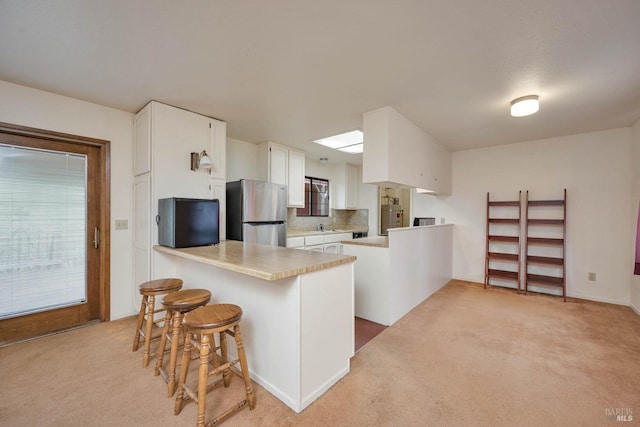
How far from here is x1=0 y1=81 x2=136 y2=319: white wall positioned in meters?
2.53

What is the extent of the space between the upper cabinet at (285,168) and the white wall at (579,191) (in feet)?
10.2

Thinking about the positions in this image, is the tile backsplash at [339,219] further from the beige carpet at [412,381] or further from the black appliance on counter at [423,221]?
the beige carpet at [412,381]

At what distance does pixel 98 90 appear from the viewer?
2453 mm

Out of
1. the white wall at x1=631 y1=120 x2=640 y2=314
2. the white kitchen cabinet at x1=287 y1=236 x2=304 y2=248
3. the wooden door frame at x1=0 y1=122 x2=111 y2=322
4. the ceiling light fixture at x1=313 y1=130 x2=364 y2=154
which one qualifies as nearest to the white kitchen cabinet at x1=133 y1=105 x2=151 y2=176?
the wooden door frame at x1=0 y1=122 x2=111 y2=322

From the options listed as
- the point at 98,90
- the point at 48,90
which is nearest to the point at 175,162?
the point at 98,90

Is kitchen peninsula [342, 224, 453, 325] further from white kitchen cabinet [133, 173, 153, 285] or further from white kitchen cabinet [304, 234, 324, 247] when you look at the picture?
white kitchen cabinet [133, 173, 153, 285]

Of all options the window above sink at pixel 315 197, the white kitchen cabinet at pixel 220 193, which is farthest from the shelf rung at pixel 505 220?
the white kitchen cabinet at pixel 220 193

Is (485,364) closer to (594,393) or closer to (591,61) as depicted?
(594,393)

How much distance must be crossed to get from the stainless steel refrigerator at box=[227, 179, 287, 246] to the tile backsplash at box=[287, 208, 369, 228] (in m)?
1.36

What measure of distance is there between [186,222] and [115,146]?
4.62 feet

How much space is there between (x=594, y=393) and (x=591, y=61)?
2381 mm

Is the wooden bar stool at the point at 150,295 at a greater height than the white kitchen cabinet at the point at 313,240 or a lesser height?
lesser

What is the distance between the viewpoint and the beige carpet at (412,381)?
4.97 ft

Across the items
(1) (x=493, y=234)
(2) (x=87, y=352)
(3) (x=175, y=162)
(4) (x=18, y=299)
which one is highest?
(3) (x=175, y=162)
